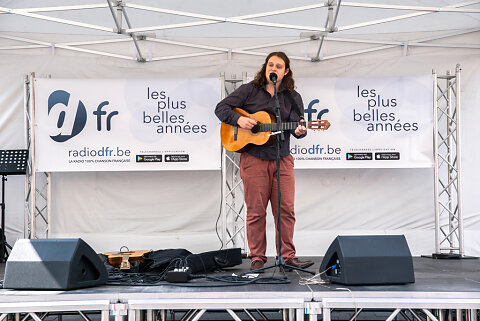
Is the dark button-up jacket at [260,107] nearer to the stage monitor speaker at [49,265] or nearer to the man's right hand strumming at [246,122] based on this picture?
the man's right hand strumming at [246,122]

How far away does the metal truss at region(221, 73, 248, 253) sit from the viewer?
5.93 meters

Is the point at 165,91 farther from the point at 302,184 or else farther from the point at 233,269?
the point at 233,269

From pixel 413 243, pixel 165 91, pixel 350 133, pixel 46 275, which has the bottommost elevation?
pixel 413 243

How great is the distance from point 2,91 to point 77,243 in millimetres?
3998

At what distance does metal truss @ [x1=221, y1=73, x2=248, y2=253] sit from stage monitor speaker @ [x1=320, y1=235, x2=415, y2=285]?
2.87 m

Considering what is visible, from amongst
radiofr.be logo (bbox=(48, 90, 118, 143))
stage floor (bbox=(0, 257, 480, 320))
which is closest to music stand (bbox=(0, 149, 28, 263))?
radiofr.be logo (bbox=(48, 90, 118, 143))

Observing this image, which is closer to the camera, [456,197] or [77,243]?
[77,243]

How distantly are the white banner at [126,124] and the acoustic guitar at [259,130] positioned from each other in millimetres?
1592

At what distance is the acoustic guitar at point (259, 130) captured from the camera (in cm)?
383

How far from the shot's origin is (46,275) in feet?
9.78

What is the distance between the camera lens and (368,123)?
6031 mm

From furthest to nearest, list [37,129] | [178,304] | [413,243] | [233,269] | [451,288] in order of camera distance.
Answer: [413,243] → [37,129] → [233,269] → [451,288] → [178,304]

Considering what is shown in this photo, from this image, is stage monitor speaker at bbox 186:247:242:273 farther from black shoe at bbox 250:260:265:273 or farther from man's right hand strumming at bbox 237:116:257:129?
man's right hand strumming at bbox 237:116:257:129

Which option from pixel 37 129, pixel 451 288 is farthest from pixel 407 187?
pixel 37 129
